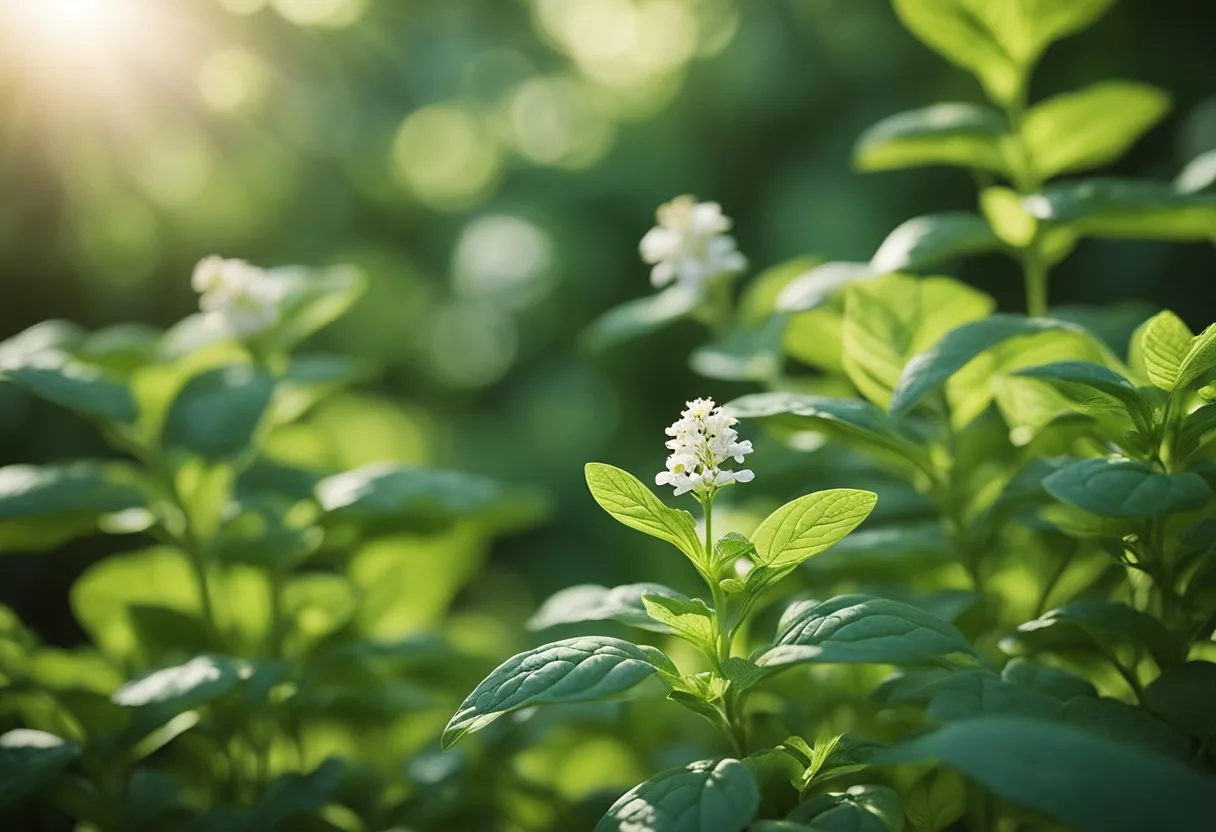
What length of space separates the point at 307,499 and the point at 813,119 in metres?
1.32

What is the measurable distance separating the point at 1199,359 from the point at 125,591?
1036mm

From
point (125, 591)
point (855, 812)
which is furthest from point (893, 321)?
point (125, 591)

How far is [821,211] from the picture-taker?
5.63 ft

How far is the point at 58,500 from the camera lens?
0.85 metres

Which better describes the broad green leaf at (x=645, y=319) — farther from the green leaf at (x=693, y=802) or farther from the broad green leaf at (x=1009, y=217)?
the green leaf at (x=693, y=802)

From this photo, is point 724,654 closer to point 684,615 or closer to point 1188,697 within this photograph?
point 684,615

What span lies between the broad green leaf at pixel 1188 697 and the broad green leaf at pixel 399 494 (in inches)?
22.0

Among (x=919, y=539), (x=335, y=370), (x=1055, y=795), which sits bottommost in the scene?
(x=1055, y=795)

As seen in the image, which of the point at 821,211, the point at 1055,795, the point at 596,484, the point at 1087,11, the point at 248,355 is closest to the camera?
the point at 1055,795

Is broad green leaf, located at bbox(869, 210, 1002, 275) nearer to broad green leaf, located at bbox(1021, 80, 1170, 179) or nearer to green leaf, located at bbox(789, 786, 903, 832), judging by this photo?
broad green leaf, located at bbox(1021, 80, 1170, 179)

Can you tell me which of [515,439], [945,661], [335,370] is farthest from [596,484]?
[515,439]

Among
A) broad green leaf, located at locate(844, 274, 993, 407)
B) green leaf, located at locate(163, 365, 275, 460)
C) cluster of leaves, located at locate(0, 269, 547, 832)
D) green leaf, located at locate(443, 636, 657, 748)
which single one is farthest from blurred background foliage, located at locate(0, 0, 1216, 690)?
green leaf, located at locate(443, 636, 657, 748)

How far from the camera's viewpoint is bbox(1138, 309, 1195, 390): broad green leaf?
64 centimetres

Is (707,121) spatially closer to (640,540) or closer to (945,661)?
(640,540)
